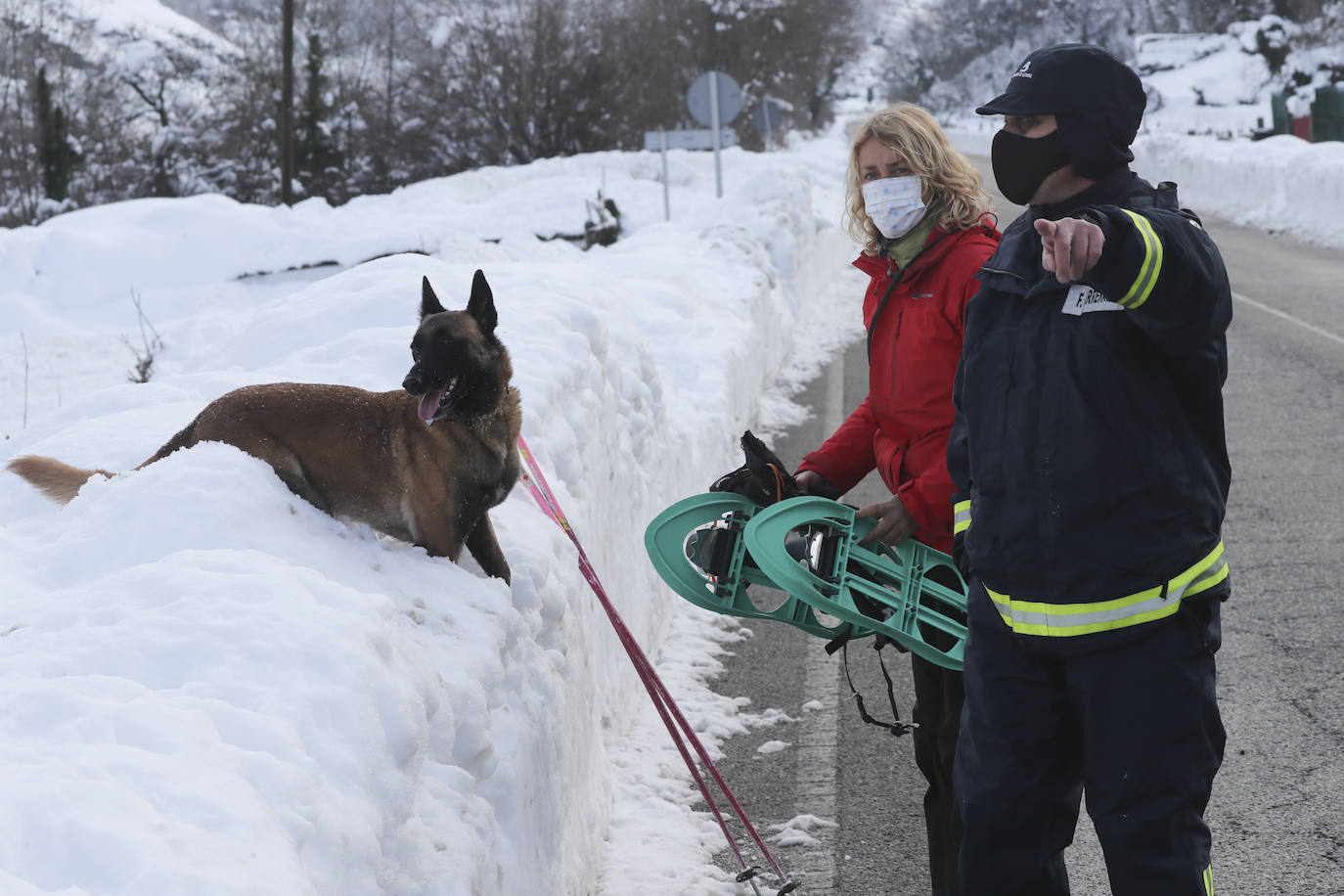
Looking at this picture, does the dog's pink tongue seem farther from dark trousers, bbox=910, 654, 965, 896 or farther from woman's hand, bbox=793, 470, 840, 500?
dark trousers, bbox=910, 654, 965, 896

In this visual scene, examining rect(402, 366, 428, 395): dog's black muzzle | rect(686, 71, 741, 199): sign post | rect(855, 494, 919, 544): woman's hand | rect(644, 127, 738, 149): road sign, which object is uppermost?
rect(686, 71, 741, 199): sign post

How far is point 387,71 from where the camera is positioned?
1519 inches

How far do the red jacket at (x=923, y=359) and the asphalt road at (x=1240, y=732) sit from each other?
1327 millimetres

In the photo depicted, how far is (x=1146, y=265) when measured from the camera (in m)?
2.04

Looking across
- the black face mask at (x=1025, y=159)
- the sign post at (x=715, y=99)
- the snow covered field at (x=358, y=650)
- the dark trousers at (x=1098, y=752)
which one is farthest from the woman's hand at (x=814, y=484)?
the sign post at (x=715, y=99)

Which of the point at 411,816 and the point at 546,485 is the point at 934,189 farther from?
the point at 411,816

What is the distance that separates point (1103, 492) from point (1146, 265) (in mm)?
456

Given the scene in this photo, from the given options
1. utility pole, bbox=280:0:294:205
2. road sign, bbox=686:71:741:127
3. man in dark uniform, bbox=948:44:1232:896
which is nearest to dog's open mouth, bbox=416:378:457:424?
man in dark uniform, bbox=948:44:1232:896

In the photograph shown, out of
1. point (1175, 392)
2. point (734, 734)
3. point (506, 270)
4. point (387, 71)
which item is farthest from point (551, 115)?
point (1175, 392)

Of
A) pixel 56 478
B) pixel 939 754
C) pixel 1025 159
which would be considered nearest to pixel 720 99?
pixel 56 478

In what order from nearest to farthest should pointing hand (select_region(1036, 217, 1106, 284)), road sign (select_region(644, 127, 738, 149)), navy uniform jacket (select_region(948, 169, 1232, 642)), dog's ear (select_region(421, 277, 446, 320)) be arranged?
pointing hand (select_region(1036, 217, 1106, 284))
navy uniform jacket (select_region(948, 169, 1232, 642))
dog's ear (select_region(421, 277, 446, 320))
road sign (select_region(644, 127, 738, 149))

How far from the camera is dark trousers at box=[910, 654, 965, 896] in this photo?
126 inches

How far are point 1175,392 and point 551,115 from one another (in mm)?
30929

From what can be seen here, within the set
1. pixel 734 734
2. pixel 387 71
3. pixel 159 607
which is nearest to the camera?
pixel 159 607
